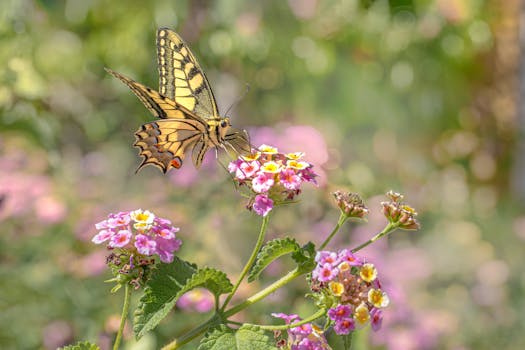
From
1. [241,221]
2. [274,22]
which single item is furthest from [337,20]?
[241,221]

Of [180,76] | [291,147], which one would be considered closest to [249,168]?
[180,76]

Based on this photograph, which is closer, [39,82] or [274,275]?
[39,82]

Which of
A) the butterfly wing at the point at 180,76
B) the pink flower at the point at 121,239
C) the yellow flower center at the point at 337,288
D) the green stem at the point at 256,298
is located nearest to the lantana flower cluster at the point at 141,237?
the pink flower at the point at 121,239

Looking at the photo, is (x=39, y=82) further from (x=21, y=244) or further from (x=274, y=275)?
(x=274, y=275)

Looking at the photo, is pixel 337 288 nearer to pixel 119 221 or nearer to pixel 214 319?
pixel 214 319

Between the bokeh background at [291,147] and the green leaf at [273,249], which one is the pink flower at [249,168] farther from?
the bokeh background at [291,147]

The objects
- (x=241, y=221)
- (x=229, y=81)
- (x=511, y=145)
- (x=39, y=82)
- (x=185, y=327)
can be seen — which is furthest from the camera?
(x=511, y=145)
